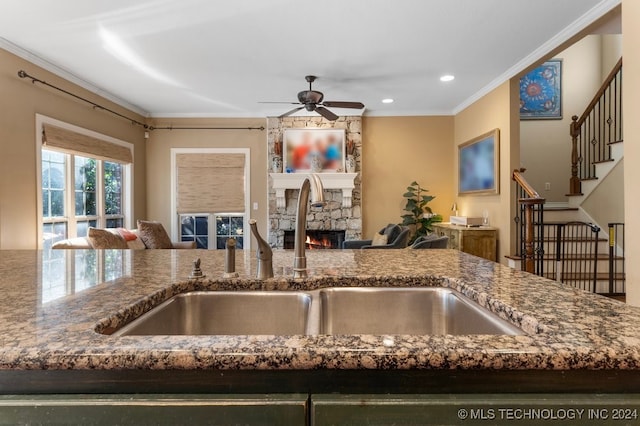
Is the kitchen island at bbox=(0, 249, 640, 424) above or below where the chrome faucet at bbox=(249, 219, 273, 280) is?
below

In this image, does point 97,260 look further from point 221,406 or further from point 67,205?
point 67,205


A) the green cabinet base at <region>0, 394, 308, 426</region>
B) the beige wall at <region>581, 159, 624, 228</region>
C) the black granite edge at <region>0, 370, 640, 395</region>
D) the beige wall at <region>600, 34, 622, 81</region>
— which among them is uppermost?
the beige wall at <region>600, 34, 622, 81</region>

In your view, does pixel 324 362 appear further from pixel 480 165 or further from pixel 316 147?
pixel 316 147

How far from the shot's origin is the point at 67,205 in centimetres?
434

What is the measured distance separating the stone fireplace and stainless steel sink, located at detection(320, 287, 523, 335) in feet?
15.4

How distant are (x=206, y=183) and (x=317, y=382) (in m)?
5.80

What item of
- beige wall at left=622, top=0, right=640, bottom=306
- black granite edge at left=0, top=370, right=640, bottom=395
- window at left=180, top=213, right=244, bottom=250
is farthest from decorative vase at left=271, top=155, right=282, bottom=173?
black granite edge at left=0, top=370, right=640, bottom=395

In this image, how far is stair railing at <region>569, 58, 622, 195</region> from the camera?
5.09 m

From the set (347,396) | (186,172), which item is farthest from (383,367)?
(186,172)

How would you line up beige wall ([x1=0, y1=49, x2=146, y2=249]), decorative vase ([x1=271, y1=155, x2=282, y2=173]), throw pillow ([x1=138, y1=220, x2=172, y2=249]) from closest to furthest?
beige wall ([x1=0, y1=49, x2=146, y2=249])
throw pillow ([x1=138, y1=220, x2=172, y2=249])
decorative vase ([x1=271, y1=155, x2=282, y2=173])

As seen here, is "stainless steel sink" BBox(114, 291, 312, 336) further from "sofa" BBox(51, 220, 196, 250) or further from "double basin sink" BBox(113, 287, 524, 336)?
"sofa" BBox(51, 220, 196, 250)

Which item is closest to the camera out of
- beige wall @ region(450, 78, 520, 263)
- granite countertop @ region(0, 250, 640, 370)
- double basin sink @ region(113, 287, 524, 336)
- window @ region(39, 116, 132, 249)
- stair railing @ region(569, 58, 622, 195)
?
granite countertop @ region(0, 250, 640, 370)

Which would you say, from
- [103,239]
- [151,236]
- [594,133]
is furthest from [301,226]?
[594,133]

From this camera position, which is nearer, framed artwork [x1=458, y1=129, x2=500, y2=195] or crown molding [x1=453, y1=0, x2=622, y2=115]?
crown molding [x1=453, y1=0, x2=622, y2=115]
